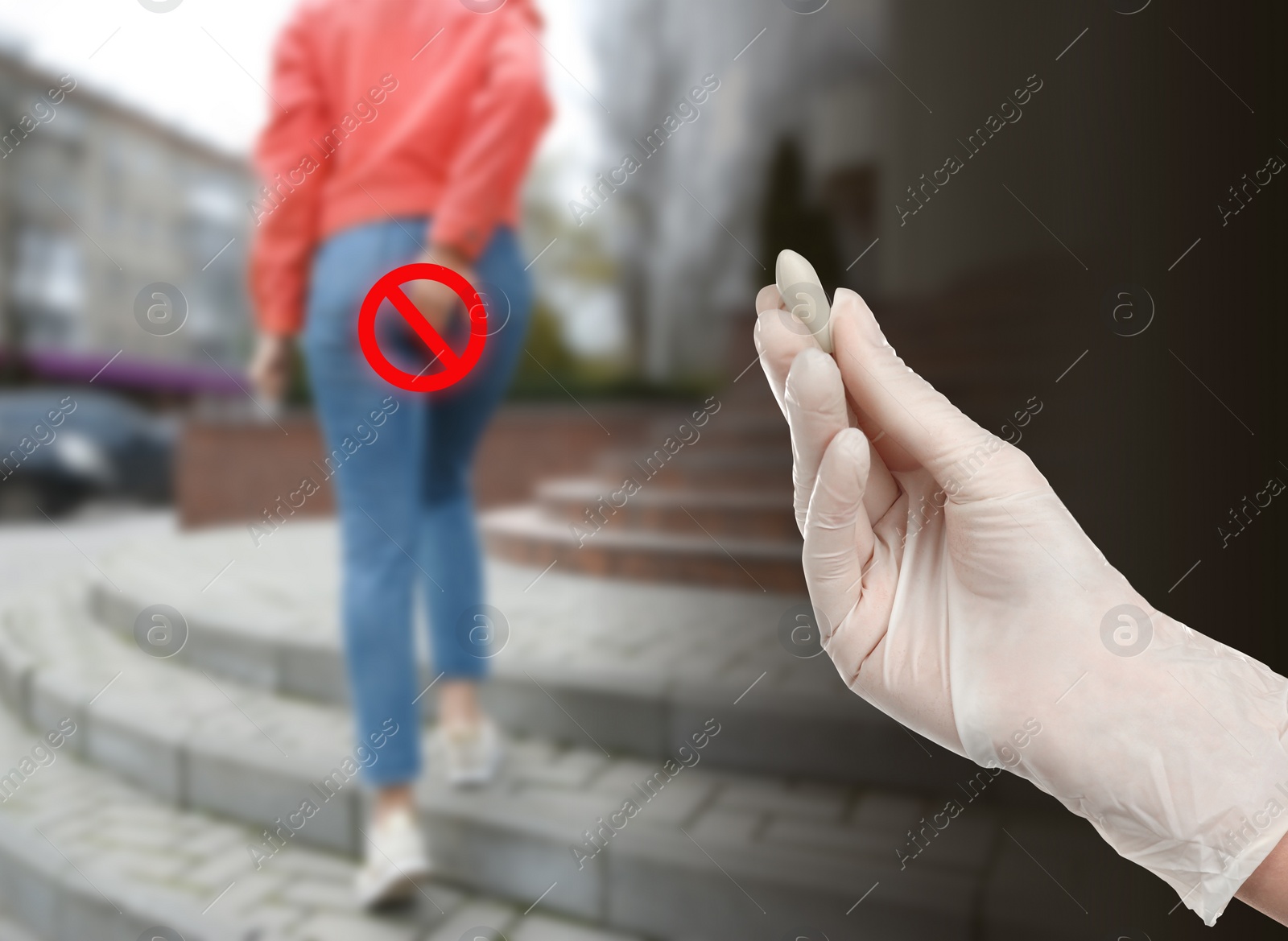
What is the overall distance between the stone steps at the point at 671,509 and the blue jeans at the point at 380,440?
0.50m

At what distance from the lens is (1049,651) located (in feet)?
1.36

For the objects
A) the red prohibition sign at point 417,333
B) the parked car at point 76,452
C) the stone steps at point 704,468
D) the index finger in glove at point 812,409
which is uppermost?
the index finger in glove at point 812,409

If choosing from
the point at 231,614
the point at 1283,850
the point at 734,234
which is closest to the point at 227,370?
the point at 231,614

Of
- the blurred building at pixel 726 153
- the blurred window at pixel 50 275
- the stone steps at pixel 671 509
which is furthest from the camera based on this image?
the blurred window at pixel 50 275

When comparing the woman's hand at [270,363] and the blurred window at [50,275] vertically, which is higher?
Result: the woman's hand at [270,363]

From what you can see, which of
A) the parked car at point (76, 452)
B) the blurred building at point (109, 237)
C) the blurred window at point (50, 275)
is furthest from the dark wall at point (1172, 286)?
the blurred window at point (50, 275)

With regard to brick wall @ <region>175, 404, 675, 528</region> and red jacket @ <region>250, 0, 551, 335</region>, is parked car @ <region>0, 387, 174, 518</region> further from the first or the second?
red jacket @ <region>250, 0, 551, 335</region>

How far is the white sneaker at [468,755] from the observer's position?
0.99 meters

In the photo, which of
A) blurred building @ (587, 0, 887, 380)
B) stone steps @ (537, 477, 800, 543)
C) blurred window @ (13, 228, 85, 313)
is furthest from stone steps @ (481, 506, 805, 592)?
blurred window @ (13, 228, 85, 313)

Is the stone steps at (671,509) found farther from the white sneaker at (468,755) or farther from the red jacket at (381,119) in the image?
the red jacket at (381,119)

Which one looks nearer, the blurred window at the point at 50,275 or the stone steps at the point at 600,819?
the stone steps at the point at 600,819

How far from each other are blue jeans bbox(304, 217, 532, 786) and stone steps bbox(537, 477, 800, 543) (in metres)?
0.50

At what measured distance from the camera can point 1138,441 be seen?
481 mm

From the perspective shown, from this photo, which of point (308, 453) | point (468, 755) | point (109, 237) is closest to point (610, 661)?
point (468, 755)
